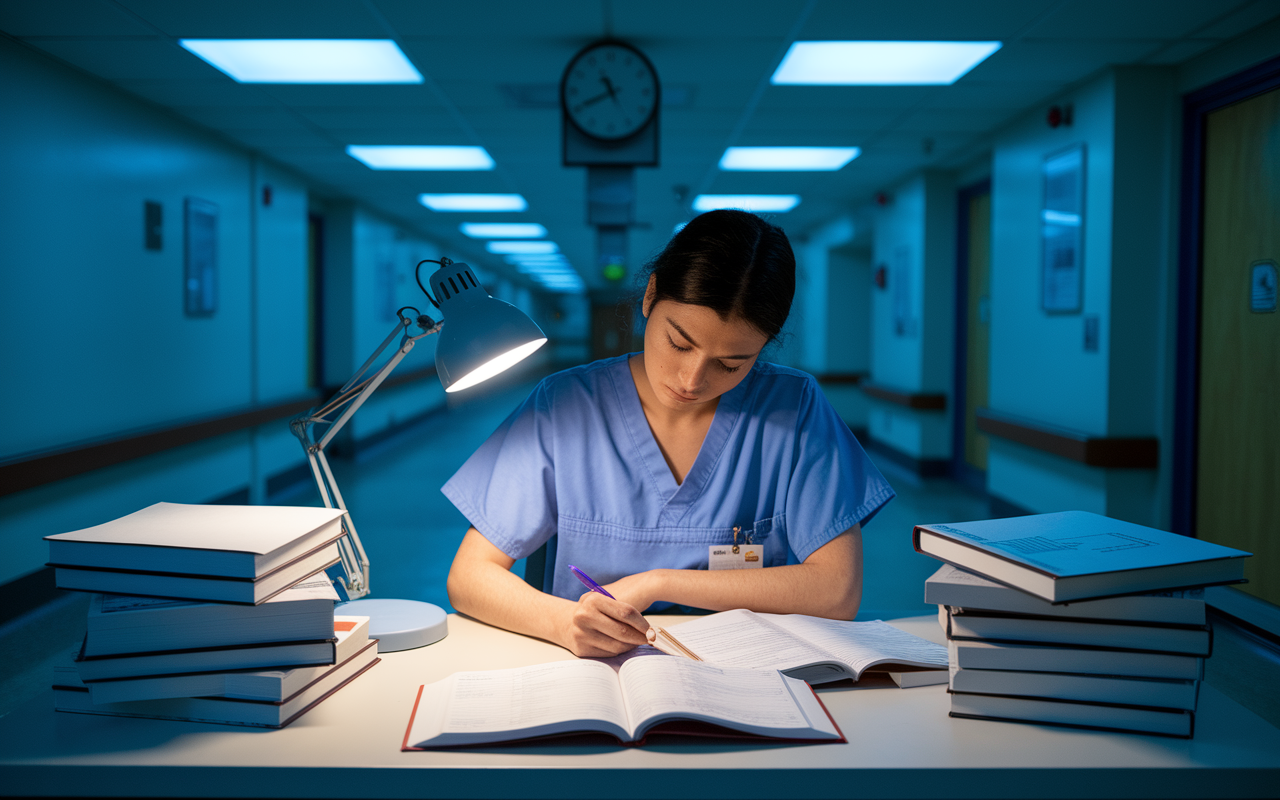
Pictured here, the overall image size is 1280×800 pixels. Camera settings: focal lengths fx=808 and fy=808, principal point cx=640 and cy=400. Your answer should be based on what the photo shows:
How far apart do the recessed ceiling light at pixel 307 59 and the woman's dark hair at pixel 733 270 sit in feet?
9.64

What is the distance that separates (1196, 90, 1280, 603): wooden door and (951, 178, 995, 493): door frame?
2.87 metres

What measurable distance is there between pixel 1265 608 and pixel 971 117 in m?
3.21

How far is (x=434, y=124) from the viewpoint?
205 inches

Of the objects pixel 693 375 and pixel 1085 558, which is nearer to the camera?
pixel 1085 558

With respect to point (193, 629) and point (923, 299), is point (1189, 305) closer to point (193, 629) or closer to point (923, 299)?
point (923, 299)

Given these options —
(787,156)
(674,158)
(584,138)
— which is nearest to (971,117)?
(787,156)

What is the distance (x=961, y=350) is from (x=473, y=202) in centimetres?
499

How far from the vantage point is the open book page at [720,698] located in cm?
93

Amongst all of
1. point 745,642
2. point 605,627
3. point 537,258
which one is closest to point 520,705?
point 605,627

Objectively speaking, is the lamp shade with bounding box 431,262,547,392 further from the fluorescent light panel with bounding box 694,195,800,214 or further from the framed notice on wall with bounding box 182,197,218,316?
the fluorescent light panel with bounding box 694,195,800,214

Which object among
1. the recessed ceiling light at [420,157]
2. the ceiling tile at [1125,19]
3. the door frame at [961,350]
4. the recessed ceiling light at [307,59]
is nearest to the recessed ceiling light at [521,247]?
the recessed ceiling light at [420,157]

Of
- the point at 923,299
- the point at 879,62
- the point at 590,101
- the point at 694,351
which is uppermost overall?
the point at 879,62

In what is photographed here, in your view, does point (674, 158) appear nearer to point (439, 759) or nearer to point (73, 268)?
point (73, 268)

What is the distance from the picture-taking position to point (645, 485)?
5.20 ft
